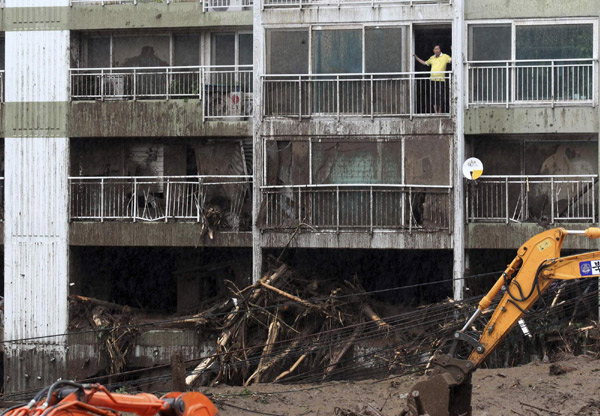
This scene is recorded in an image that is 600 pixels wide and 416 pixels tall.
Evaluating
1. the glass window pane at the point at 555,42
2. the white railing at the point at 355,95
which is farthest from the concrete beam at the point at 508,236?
the glass window pane at the point at 555,42

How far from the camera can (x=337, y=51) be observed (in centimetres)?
2127

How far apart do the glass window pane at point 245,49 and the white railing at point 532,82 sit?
5.47 meters

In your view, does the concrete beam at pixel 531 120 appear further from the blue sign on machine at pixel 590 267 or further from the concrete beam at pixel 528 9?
the blue sign on machine at pixel 590 267

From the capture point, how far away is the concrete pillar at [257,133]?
21.1m

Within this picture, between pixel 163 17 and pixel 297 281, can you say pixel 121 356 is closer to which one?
pixel 297 281

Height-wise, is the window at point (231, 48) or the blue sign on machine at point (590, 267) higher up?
the window at point (231, 48)

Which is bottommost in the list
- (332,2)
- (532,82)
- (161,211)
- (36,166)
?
(161,211)

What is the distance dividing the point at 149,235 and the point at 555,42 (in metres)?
10.8

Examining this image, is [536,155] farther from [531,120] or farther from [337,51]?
[337,51]

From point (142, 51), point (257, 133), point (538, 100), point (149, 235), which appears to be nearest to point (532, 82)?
point (538, 100)

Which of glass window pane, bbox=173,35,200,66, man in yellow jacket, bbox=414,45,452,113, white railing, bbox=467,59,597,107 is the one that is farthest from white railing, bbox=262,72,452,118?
glass window pane, bbox=173,35,200,66

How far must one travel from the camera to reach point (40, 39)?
→ 22.1 meters

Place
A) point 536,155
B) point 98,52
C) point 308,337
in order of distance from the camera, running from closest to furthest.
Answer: point 308,337, point 536,155, point 98,52

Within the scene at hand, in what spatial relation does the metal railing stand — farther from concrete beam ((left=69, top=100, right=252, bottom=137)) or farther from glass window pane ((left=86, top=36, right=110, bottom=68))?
concrete beam ((left=69, top=100, right=252, bottom=137))
